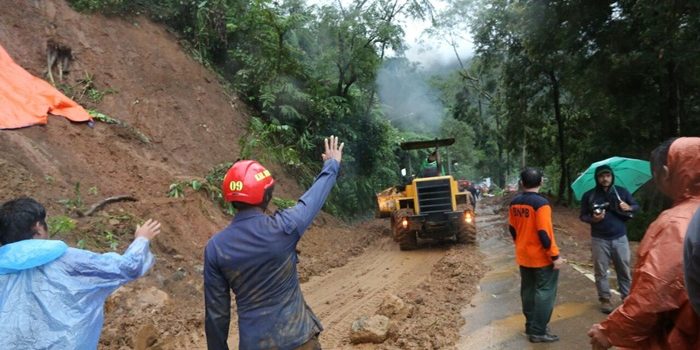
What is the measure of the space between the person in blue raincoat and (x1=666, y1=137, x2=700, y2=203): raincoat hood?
265 centimetres

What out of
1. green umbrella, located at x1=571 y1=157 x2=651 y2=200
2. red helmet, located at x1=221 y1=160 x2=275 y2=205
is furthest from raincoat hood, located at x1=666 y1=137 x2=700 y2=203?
green umbrella, located at x1=571 y1=157 x2=651 y2=200

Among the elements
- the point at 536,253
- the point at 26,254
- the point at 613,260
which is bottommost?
the point at 613,260

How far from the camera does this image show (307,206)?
8.73 ft

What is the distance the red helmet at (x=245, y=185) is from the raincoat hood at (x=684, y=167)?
6.21 feet

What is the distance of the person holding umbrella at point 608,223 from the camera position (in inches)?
218

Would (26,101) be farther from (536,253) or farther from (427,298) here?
(536,253)

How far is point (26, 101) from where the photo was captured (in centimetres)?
976

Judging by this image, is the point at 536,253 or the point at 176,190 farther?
the point at 176,190

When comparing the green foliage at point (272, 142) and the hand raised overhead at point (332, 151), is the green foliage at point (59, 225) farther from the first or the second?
the green foliage at point (272, 142)

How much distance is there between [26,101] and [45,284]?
8903mm

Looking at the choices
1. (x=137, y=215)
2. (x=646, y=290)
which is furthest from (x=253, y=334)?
(x=137, y=215)

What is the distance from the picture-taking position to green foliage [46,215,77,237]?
697cm

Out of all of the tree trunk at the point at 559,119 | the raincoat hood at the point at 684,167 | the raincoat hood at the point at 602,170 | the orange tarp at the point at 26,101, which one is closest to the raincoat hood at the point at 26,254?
the raincoat hood at the point at 684,167

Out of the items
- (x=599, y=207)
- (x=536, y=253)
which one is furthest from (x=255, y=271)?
(x=599, y=207)
